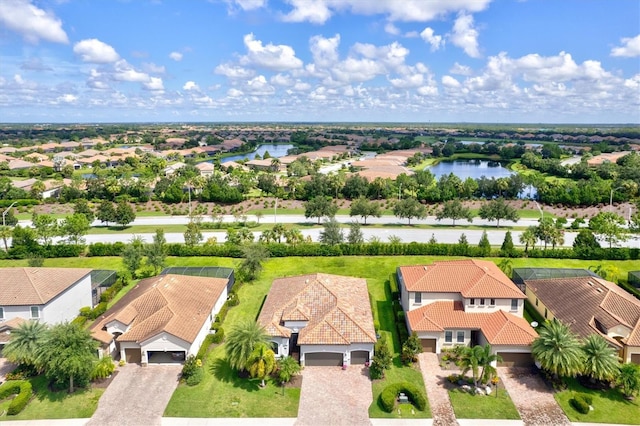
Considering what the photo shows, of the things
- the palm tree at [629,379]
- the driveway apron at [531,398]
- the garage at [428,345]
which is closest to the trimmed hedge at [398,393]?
the garage at [428,345]

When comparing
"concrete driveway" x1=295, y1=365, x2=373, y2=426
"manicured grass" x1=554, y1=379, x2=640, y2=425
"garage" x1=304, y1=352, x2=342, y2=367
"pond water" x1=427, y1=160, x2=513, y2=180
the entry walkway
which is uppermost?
"pond water" x1=427, y1=160, x2=513, y2=180

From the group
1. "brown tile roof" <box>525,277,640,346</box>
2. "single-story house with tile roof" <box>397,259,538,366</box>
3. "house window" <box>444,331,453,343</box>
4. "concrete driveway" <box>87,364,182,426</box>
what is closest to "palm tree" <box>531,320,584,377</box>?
"single-story house with tile roof" <box>397,259,538,366</box>

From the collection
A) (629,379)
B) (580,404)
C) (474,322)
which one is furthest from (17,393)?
(629,379)

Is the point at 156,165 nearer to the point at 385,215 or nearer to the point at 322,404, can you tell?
the point at 385,215

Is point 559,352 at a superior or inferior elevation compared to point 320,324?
superior

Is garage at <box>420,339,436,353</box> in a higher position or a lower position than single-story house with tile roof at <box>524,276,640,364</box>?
lower

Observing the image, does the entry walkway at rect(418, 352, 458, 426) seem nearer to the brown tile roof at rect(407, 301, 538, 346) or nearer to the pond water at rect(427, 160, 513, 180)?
the brown tile roof at rect(407, 301, 538, 346)

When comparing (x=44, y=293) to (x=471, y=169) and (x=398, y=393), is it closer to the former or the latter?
(x=398, y=393)

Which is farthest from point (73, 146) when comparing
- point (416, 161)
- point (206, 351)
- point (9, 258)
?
point (206, 351)
